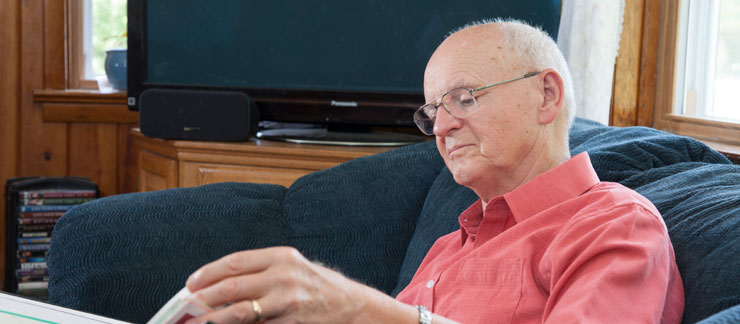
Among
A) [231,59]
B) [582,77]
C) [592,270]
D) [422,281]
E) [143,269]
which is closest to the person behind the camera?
[592,270]

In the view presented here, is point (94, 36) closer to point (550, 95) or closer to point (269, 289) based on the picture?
point (550, 95)

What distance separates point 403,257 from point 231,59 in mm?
1378

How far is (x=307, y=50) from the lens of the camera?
269cm

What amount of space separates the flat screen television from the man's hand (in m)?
2.02

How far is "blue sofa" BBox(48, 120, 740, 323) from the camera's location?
4.76 ft

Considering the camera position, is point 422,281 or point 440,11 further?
point 440,11

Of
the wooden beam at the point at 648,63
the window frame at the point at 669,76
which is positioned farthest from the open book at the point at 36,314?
the wooden beam at the point at 648,63

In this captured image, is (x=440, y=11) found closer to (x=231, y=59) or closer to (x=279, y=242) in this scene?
(x=231, y=59)

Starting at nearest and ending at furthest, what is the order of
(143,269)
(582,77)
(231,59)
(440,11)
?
(143,269) < (582,77) < (440,11) < (231,59)

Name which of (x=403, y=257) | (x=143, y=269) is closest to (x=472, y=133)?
(x=403, y=257)

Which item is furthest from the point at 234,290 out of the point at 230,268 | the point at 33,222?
the point at 33,222

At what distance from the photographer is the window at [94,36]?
3453 millimetres

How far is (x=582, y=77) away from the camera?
7.47 feet

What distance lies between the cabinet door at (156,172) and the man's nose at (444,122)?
1666 millimetres
